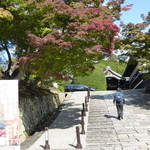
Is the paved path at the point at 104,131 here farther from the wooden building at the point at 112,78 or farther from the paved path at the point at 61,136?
the wooden building at the point at 112,78

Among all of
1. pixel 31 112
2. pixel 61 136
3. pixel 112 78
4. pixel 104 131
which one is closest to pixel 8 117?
pixel 61 136

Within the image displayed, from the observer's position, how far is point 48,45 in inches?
438

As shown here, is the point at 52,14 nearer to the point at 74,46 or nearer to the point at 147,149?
the point at 74,46

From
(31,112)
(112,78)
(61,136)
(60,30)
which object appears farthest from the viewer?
(112,78)

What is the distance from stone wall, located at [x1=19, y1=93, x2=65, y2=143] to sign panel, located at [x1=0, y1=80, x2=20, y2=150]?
17.9 ft

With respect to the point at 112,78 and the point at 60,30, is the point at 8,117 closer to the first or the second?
the point at 60,30

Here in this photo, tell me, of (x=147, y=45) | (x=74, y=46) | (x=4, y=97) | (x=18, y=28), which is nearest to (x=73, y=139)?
(x=74, y=46)

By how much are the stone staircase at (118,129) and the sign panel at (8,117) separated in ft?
12.6

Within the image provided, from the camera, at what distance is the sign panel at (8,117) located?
6727 millimetres

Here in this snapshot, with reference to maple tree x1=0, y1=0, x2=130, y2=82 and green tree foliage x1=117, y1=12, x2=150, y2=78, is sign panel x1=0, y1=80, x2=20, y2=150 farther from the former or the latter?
green tree foliage x1=117, y1=12, x2=150, y2=78

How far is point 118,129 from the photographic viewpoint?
485 inches

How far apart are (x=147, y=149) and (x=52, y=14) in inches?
269

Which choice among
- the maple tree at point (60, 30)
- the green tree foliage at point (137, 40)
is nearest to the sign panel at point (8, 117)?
the maple tree at point (60, 30)

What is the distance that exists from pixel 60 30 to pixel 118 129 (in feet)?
18.5
